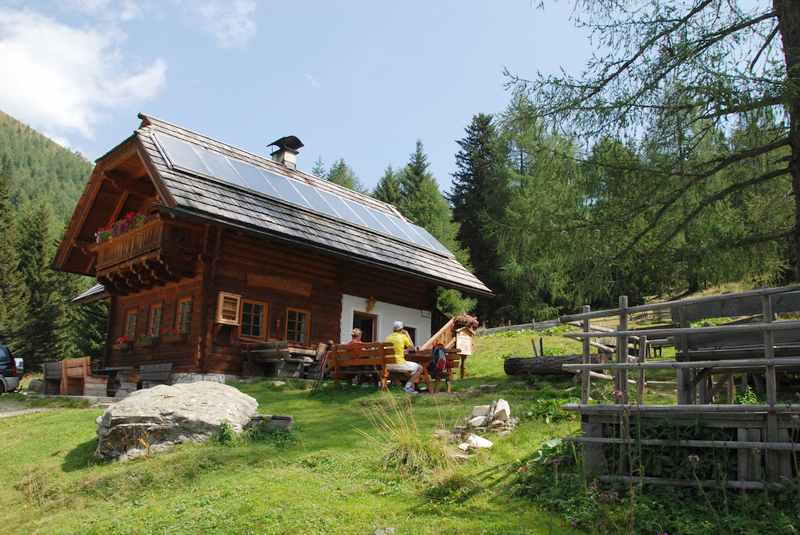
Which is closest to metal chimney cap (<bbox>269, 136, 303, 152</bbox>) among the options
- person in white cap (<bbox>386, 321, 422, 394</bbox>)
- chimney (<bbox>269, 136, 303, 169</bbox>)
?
chimney (<bbox>269, 136, 303, 169</bbox>)

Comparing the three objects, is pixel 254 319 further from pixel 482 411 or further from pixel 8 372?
pixel 482 411

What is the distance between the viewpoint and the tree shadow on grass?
9.43 meters

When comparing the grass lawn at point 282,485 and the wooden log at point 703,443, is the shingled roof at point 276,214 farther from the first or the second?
the wooden log at point 703,443

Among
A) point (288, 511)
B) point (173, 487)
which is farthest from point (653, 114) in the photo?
point (173, 487)

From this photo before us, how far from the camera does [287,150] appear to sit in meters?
23.1

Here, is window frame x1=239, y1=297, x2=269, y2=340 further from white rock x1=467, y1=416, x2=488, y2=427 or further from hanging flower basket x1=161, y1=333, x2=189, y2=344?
white rock x1=467, y1=416, x2=488, y2=427

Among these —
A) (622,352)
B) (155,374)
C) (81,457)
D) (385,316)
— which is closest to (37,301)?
(155,374)

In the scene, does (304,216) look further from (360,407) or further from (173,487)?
(173,487)

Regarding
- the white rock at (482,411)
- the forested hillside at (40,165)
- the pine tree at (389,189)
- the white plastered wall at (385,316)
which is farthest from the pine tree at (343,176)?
the forested hillside at (40,165)

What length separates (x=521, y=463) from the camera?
7.21 metres

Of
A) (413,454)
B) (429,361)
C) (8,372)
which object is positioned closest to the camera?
(413,454)

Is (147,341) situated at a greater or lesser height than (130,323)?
lesser

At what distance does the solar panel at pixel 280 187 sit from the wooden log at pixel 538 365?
25.9 feet

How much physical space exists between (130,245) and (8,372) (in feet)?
20.0
